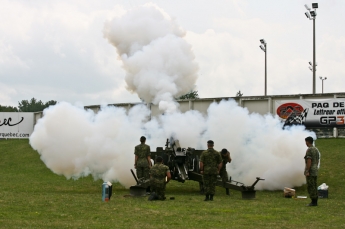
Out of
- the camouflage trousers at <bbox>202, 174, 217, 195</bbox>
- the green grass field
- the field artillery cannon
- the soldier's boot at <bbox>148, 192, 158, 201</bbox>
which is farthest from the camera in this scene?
the field artillery cannon

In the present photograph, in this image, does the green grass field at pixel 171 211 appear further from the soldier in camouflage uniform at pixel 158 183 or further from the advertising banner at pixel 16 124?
the advertising banner at pixel 16 124

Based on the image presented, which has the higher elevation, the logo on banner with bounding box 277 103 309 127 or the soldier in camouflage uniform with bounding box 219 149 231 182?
the logo on banner with bounding box 277 103 309 127

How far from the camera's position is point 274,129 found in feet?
81.8

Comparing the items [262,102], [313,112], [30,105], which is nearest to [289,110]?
[313,112]

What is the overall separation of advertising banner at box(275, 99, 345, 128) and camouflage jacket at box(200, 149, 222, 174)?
14880mm

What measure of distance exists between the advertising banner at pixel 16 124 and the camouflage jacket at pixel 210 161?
38718 mm

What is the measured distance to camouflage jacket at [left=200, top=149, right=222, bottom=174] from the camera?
19.2 metres

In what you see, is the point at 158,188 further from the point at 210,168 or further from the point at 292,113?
the point at 292,113

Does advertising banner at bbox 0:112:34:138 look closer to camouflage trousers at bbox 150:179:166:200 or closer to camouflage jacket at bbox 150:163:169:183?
camouflage jacket at bbox 150:163:169:183

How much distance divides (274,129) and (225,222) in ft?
38.4

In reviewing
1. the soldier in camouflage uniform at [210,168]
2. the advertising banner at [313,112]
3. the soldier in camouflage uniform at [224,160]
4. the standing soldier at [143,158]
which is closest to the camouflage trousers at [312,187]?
the soldier in camouflage uniform at [210,168]

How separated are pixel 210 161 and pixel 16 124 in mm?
39778

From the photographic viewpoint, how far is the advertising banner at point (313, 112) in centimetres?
3288

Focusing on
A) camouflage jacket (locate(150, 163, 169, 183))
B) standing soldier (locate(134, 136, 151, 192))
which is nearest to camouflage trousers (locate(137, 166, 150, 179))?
standing soldier (locate(134, 136, 151, 192))
